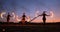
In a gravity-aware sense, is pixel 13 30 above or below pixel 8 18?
below

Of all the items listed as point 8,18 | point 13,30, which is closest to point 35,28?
point 13,30

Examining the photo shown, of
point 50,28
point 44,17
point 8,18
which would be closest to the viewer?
point 50,28

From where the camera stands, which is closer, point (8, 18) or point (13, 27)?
point (13, 27)

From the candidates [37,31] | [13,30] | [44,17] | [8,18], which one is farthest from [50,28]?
[8,18]

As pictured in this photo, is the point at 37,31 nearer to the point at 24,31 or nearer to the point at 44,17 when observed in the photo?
the point at 24,31

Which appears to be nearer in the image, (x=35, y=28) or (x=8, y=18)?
(x=35, y=28)

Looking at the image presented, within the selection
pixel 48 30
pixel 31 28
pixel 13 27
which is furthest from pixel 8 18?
pixel 48 30

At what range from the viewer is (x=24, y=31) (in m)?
8.79

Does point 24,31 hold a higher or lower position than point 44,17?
lower

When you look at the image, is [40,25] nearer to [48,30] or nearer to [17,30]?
[48,30]

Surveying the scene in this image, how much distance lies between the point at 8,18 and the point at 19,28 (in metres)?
2.06

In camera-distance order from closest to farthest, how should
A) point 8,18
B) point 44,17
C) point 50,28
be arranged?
point 50,28
point 44,17
point 8,18

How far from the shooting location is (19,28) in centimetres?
884

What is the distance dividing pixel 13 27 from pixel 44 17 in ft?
7.51
